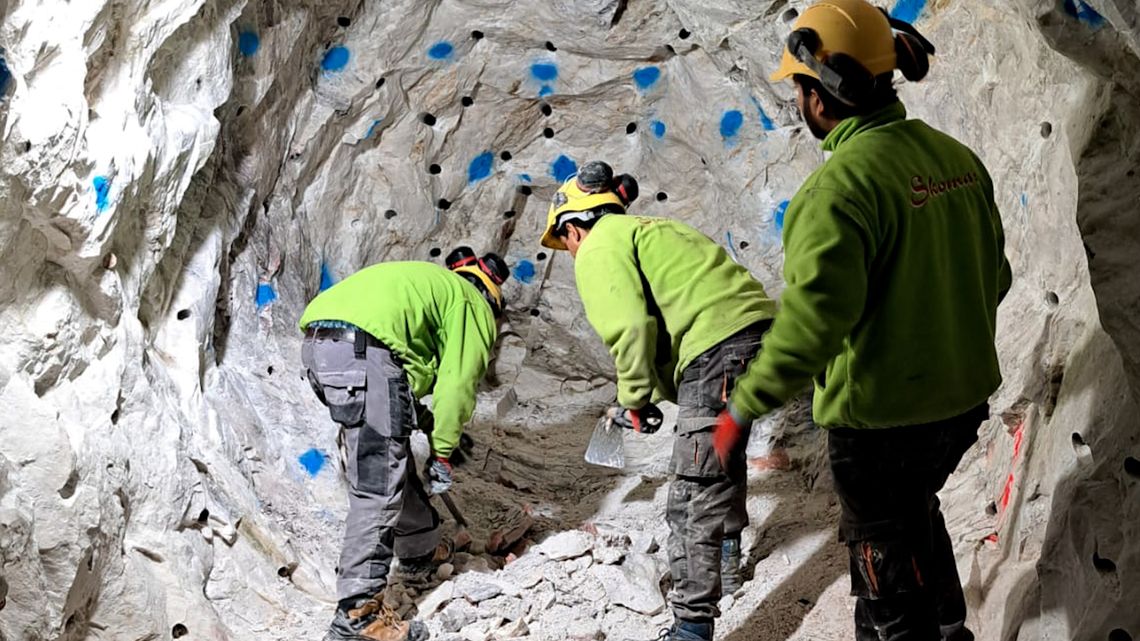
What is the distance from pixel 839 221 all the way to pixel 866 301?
17cm

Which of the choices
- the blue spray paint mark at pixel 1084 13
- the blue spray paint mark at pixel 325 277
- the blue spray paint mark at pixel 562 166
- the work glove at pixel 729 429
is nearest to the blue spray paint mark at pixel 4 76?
the work glove at pixel 729 429

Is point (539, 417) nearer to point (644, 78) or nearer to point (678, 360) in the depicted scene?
point (644, 78)

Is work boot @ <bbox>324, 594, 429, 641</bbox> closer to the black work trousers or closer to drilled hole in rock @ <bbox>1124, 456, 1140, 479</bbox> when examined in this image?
the black work trousers

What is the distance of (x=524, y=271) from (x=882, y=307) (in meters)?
3.20

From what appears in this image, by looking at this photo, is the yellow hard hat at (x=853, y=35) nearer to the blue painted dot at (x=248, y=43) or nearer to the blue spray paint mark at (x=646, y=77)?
the blue painted dot at (x=248, y=43)

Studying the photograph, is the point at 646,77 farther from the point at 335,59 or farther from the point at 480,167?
the point at 335,59

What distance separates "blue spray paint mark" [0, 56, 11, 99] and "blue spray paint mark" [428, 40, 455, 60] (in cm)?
207

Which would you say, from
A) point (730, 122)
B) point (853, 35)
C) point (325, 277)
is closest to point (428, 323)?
point (325, 277)

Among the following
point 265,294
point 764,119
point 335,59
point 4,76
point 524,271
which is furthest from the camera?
point 524,271

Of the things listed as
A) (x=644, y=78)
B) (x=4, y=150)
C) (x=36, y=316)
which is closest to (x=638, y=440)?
(x=644, y=78)

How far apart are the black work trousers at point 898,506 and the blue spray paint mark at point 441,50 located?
2.81 metres

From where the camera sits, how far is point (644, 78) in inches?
169

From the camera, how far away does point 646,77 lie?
428cm

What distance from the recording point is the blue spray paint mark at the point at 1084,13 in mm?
1922
